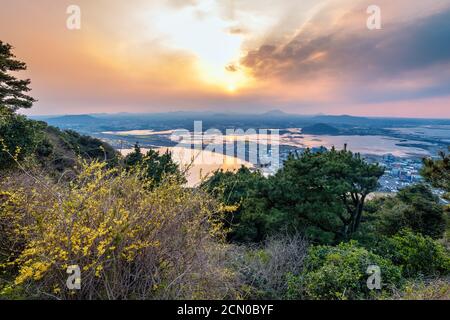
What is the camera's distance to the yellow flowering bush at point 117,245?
9.36 feet

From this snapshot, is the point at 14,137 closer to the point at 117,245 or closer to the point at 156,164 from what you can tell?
the point at 156,164

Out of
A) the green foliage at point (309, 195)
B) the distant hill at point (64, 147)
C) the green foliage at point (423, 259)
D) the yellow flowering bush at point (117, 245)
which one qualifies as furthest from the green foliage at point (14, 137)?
the green foliage at point (423, 259)

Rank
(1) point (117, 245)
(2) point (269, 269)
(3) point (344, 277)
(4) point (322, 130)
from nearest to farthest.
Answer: (1) point (117, 245)
(3) point (344, 277)
(2) point (269, 269)
(4) point (322, 130)

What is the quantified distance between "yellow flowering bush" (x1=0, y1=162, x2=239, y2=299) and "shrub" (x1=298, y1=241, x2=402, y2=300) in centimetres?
228

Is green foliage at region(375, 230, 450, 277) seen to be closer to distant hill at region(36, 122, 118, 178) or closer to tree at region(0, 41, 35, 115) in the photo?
distant hill at region(36, 122, 118, 178)

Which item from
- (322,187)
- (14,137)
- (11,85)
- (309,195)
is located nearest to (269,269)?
(309,195)

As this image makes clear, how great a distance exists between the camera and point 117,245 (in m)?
2.99

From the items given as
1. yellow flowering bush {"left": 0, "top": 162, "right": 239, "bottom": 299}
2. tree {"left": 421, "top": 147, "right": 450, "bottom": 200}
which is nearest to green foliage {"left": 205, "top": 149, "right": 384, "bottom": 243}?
tree {"left": 421, "top": 147, "right": 450, "bottom": 200}

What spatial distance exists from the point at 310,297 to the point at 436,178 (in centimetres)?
658

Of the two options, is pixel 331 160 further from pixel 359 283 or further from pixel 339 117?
pixel 339 117

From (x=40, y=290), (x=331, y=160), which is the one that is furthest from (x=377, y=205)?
(x=40, y=290)

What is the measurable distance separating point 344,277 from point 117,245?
4152mm

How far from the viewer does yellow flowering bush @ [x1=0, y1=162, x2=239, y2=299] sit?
9.36ft

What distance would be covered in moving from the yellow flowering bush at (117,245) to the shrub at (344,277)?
7.47ft
